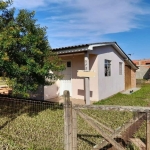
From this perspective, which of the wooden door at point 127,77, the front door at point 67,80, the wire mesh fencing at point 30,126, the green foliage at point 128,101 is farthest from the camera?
the wooden door at point 127,77

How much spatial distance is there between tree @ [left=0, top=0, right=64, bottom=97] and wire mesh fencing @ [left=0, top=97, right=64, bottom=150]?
3.87 feet

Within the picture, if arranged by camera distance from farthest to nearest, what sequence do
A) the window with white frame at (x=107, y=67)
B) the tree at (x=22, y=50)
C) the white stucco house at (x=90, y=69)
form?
the window with white frame at (x=107, y=67) < the white stucco house at (x=90, y=69) < the tree at (x=22, y=50)

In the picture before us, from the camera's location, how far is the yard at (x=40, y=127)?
14.9 feet

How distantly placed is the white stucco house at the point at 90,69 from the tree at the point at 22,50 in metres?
3.75

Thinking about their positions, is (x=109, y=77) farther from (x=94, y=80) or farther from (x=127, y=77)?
(x=127, y=77)

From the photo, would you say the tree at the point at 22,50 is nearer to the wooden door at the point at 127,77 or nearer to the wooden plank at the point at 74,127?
the wooden plank at the point at 74,127

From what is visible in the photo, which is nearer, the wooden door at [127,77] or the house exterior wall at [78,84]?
the house exterior wall at [78,84]

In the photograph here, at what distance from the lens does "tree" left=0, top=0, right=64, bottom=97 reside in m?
5.16

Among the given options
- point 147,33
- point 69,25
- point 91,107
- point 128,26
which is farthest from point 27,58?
point 147,33

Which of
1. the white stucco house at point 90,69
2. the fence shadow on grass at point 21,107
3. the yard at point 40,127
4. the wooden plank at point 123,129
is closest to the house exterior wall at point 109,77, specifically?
the white stucco house at point 90,69

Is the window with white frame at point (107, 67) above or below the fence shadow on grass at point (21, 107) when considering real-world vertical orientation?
above

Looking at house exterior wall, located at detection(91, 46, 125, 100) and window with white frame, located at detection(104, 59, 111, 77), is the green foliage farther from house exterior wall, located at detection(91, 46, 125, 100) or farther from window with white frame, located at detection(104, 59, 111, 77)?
window with white frame, located at detection(104, 59, 111, 77)

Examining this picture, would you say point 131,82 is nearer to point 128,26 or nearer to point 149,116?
point 128,26

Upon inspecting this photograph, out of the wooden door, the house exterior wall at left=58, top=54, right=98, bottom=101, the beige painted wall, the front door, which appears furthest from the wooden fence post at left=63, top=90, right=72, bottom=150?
the wooden door
